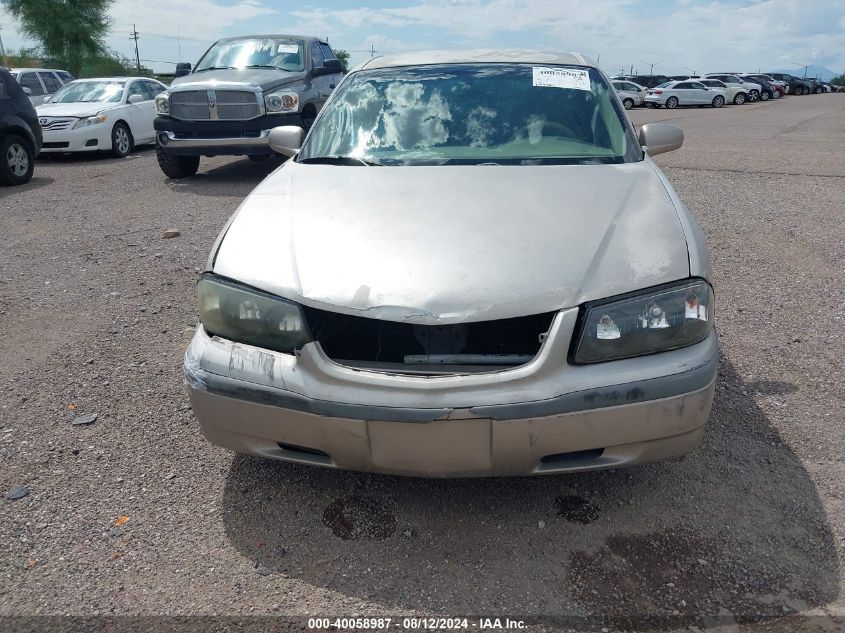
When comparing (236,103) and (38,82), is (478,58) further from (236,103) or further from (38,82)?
(38,82)

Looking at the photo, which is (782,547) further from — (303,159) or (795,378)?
(303,159)

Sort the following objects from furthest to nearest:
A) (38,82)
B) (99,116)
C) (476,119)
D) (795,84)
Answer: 1. (795,84)
2. (38,82)
3. (99,116)
4. (476,119)

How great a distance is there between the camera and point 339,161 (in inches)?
132

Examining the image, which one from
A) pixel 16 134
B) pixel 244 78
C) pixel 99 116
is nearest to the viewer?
pixel 244 78

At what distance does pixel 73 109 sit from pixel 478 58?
34.7 ft

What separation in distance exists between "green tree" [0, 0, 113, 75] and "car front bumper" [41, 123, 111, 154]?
26.4 metres

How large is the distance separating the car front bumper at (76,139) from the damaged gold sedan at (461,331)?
10.6 m

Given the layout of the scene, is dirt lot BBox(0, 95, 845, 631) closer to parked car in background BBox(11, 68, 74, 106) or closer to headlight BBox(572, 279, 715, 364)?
headlight BBox(572, 279, 715, 364)

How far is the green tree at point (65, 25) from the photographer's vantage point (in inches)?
1291

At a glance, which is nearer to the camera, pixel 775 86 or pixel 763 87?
pixel 763 87

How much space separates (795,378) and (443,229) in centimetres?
227

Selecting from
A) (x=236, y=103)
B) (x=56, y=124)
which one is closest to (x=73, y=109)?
(x=56, y=124)

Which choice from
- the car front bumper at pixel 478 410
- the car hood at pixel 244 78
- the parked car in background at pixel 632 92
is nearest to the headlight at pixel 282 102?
the car hood at pixel 244 78

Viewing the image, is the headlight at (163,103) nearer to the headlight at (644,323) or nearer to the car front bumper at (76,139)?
the car front bumper at (76,139)
